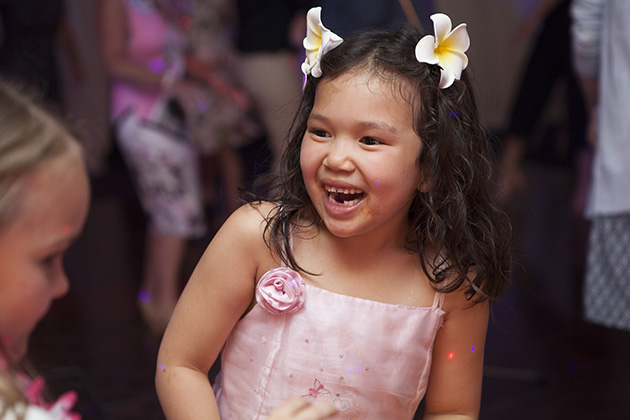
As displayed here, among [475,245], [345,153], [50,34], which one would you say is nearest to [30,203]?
[345,153]

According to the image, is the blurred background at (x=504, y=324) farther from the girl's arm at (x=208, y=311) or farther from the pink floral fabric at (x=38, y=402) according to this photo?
the pink floral fabric at (x=38, y=402)

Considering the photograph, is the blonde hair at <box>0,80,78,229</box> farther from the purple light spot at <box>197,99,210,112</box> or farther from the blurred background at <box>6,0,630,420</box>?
the purple light spot at <box>197,99,210,112</box>

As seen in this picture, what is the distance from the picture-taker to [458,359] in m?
1.20

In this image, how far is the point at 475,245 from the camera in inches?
47.7

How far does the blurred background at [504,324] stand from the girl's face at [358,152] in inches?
10.7

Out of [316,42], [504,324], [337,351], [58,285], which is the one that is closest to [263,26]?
[504,324]

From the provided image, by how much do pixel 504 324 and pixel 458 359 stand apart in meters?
1.54

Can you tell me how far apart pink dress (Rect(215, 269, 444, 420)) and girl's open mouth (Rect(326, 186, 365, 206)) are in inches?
5.7

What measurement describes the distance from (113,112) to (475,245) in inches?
63.2

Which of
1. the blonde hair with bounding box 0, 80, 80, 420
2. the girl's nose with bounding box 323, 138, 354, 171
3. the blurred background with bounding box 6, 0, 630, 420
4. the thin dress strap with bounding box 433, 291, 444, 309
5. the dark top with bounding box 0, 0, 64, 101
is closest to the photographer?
the blonde hair with bounding box 0, 80, 80, 420

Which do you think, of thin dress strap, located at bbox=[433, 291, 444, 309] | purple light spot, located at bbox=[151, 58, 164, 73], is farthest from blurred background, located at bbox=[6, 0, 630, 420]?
purple light spot, located at bbox=[151, 58, 164, 73]

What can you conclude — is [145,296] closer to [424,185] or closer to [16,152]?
[424,185]

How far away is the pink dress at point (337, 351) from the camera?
1.16 m

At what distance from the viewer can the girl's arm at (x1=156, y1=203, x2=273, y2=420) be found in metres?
1.15
